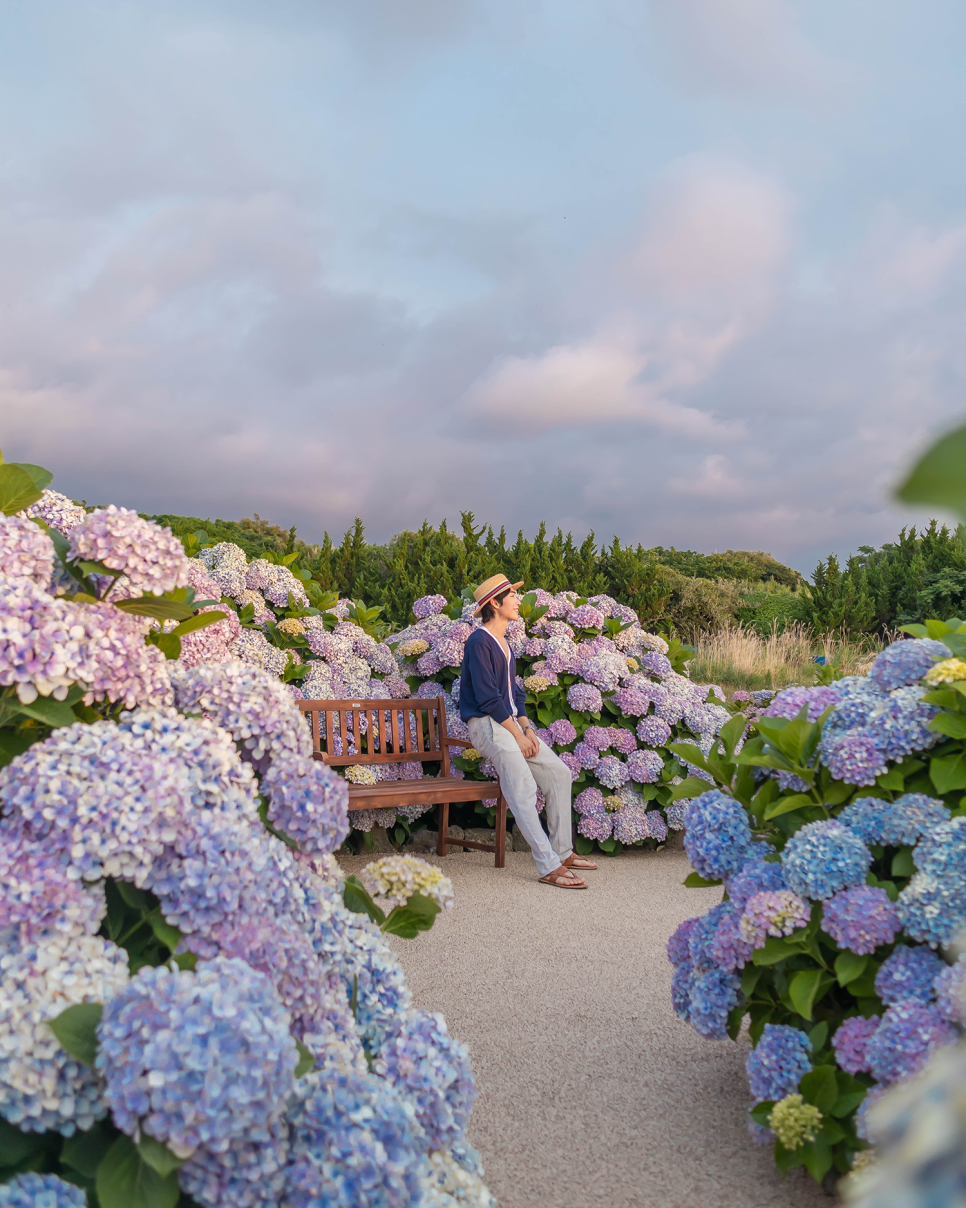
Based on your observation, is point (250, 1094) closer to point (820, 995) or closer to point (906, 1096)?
point (906, 1096)

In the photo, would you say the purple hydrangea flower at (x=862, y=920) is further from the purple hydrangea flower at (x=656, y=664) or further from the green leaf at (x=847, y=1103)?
the purple hydrangea flower at (x=656, y=664)

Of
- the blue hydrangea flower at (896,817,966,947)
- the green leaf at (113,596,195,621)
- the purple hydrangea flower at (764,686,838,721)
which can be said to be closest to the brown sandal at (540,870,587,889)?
the purple hydrangea flower at (764,686,838,721)

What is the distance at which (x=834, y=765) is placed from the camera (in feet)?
8.26

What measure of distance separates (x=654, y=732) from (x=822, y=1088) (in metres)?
4.40

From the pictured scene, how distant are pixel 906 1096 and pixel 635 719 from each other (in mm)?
6637

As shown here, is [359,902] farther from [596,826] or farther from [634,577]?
[634,577]

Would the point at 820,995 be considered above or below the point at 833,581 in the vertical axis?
below

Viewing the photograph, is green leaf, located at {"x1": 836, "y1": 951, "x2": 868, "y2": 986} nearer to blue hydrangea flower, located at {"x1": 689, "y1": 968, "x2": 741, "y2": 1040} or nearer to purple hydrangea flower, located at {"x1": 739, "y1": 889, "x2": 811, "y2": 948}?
purple hydrangea flower, located at {"x1": 739, "y1": 889, "x2": 811, "y2": 948}

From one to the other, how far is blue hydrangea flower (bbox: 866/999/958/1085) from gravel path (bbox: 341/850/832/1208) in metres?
0.62

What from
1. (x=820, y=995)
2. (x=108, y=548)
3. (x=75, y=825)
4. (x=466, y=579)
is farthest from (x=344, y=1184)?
(x=466, y=579)

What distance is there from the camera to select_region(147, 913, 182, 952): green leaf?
5.07ft

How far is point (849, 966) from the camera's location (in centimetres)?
227

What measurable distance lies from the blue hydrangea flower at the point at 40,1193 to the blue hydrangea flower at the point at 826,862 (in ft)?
5.65

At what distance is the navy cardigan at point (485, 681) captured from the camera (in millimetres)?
5895
